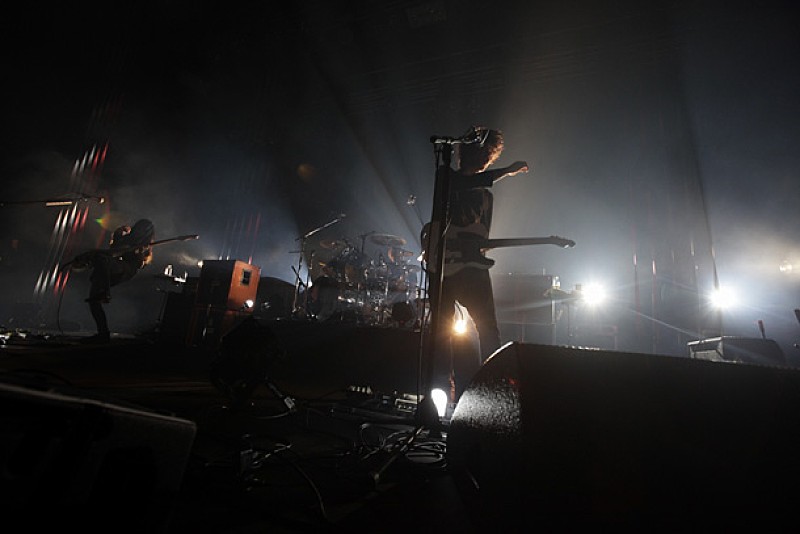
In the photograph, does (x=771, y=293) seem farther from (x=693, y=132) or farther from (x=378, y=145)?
(x=378, y=145)

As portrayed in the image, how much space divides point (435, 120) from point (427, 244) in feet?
25.5

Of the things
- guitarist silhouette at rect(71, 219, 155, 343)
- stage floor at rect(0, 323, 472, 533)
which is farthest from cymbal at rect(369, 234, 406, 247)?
stage floor at rect(0, 323, 472, 533)

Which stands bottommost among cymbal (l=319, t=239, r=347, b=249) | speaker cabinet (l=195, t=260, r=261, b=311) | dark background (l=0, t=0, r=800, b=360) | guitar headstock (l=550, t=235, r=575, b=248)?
speaker cabinet (l=195, t=260, r=261, b=311)

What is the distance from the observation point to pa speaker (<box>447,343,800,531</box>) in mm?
557

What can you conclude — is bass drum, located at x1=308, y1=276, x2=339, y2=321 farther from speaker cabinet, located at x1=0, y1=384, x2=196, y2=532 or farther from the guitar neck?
speaker cabinet, located at x1=0, y1=384, x2=196, y2=532

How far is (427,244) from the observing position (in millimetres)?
2361

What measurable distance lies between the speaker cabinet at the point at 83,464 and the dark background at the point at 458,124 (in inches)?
333

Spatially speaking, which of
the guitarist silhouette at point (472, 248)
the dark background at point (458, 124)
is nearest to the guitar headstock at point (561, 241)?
the guitarist silhouette at point (472, 248)

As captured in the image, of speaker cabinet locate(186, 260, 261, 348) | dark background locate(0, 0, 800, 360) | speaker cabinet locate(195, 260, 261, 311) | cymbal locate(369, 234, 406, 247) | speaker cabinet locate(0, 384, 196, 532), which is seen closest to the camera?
speaker cabinet locate(0, 384, 196, 532)

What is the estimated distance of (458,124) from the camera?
8.99m

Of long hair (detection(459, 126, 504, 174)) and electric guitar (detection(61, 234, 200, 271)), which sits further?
electric guitar (detection(61, 234, 200, 271))

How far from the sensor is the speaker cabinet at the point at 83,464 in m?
0.38

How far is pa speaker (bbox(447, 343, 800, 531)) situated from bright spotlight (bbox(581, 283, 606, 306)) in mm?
9007

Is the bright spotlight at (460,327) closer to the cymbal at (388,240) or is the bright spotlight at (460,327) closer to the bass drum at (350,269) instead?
the bass drum at (350,269)
